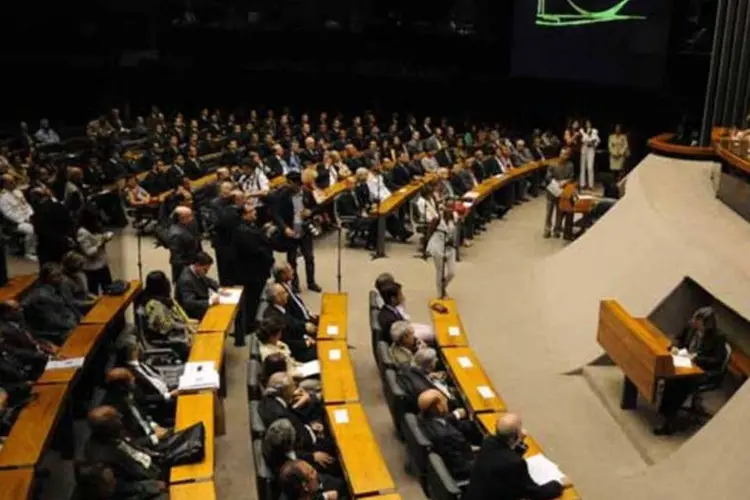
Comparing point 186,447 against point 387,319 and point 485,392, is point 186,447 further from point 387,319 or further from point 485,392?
point 387,319

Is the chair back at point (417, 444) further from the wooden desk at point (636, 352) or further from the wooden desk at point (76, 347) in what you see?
the wooden desk at point (76, 347)

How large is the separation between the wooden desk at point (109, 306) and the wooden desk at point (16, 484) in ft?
9.14

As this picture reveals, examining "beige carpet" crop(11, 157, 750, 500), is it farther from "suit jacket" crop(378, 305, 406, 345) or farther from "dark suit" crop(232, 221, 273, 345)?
"suit jacket" crop(378, 305, 406, 345)

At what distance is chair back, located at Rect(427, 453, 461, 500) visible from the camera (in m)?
5.70

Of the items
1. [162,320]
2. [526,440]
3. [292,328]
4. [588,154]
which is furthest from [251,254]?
[588,154]

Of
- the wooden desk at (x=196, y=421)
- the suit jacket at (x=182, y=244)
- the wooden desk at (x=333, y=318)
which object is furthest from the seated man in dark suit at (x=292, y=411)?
the suit jacket at (x=182, y=244)

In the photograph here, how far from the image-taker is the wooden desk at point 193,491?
532 centimetres

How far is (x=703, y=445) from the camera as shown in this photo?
675 cm

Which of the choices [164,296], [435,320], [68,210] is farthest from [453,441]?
[68,210]

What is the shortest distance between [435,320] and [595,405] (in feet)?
5.74

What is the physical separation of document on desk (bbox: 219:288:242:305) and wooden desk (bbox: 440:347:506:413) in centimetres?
231

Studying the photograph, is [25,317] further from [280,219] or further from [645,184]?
[645,184]

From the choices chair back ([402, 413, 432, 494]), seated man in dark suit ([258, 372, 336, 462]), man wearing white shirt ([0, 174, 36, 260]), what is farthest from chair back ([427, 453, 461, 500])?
man wearing white shirt ([0, 174, 36, 260])

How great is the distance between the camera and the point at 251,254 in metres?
9.67
